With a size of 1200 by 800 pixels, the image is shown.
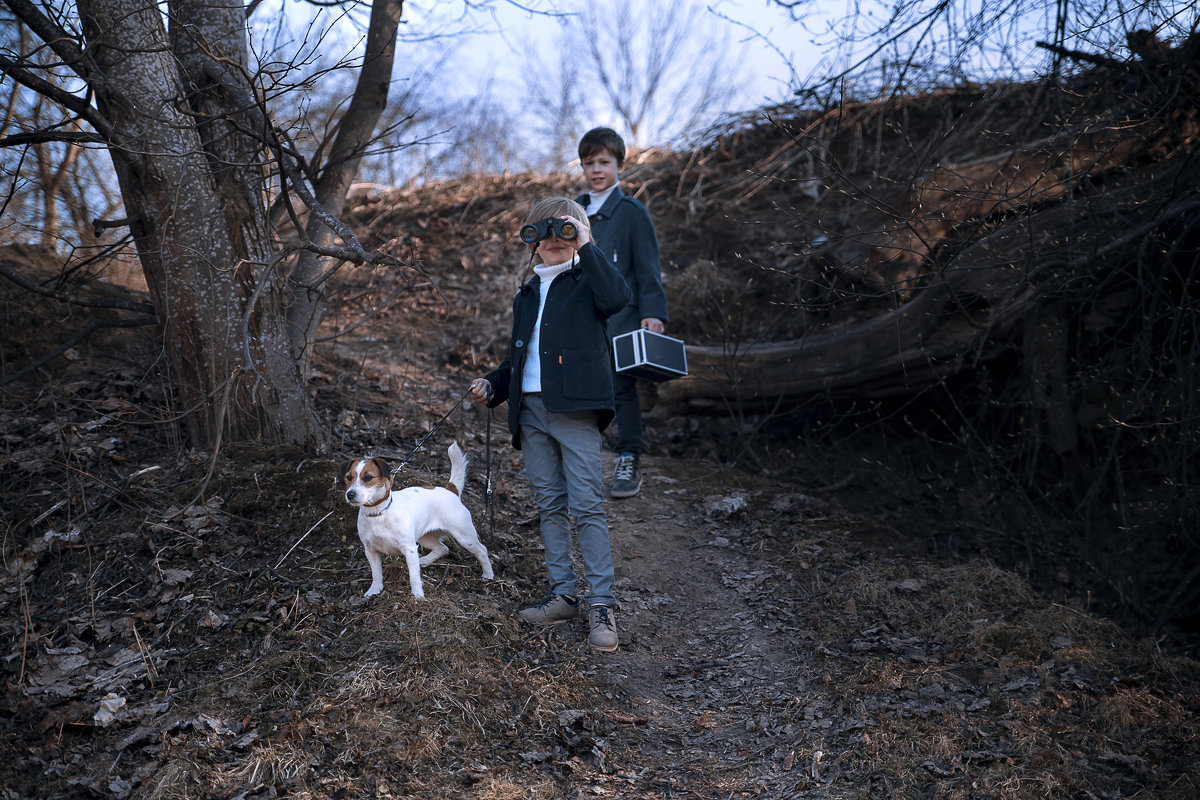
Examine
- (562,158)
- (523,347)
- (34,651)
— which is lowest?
(34,651)

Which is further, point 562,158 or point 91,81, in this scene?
point 562,158

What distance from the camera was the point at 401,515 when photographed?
4164 millimetres

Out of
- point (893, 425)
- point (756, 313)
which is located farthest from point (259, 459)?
point (893, 425)

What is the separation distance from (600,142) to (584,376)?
2.11 meters

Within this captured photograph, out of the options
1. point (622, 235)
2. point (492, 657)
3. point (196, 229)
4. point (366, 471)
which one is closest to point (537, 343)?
point (366, 471)

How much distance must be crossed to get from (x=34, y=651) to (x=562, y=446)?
2.79 metres

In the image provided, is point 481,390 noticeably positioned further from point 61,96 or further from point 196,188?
point 61,96

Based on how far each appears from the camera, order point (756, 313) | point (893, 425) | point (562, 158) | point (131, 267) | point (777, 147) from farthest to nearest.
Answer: point (562, 158)
point (777, 147)
point (756, 313)
point (893, 425)
point (131, 267)

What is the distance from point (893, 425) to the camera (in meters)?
8.15

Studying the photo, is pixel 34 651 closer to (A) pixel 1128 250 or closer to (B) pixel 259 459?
(B) pixel 259 459

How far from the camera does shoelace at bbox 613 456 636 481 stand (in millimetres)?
6362

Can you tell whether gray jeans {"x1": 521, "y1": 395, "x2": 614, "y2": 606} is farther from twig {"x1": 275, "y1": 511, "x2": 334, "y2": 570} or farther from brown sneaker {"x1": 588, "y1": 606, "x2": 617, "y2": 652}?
twig {"x1": 275, "y1": 511, "x2": 334, "y2": 570}

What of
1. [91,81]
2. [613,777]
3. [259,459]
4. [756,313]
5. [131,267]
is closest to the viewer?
[613,777]

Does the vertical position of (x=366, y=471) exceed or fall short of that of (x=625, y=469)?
it exceeds it
